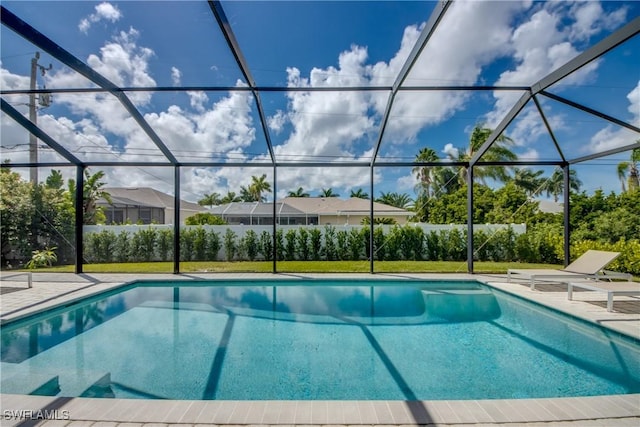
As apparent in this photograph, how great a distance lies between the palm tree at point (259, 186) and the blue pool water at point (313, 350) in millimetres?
33617

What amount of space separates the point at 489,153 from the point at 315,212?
14.2 metres

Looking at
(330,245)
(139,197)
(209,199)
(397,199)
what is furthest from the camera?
(209,199)

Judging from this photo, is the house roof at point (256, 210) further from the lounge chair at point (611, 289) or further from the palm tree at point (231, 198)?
the lounge chair at point (611, 289)

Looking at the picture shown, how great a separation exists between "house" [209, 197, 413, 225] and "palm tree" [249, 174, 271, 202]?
12471 mm

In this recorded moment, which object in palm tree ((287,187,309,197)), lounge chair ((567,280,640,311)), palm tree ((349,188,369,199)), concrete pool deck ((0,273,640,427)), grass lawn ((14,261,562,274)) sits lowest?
concrete pool deck ((0,273,640,427))

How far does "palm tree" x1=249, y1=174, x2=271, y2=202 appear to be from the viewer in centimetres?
4050

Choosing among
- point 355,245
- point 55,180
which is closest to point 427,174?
point 355,245

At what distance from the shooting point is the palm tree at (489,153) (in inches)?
854

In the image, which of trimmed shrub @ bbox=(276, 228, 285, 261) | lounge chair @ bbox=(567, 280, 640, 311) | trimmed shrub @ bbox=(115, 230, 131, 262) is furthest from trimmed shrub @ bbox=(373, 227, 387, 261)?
trimmed shrub @ bbox=(115, 230, 131, 262)

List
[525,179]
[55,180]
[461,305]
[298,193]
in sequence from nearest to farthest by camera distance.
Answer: [461,305] → [55,180] → [525,179] → [298,193]

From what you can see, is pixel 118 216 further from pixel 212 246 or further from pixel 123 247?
pixel 212 246

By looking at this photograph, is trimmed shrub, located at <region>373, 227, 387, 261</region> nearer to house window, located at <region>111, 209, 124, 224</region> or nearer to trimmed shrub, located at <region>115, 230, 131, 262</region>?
trimmed shrub, located at <region>115, 230, 131, 262</region>

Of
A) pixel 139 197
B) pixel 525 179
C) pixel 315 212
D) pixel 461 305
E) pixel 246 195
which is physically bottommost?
pixel 461 305

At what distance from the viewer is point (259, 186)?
40.9m
